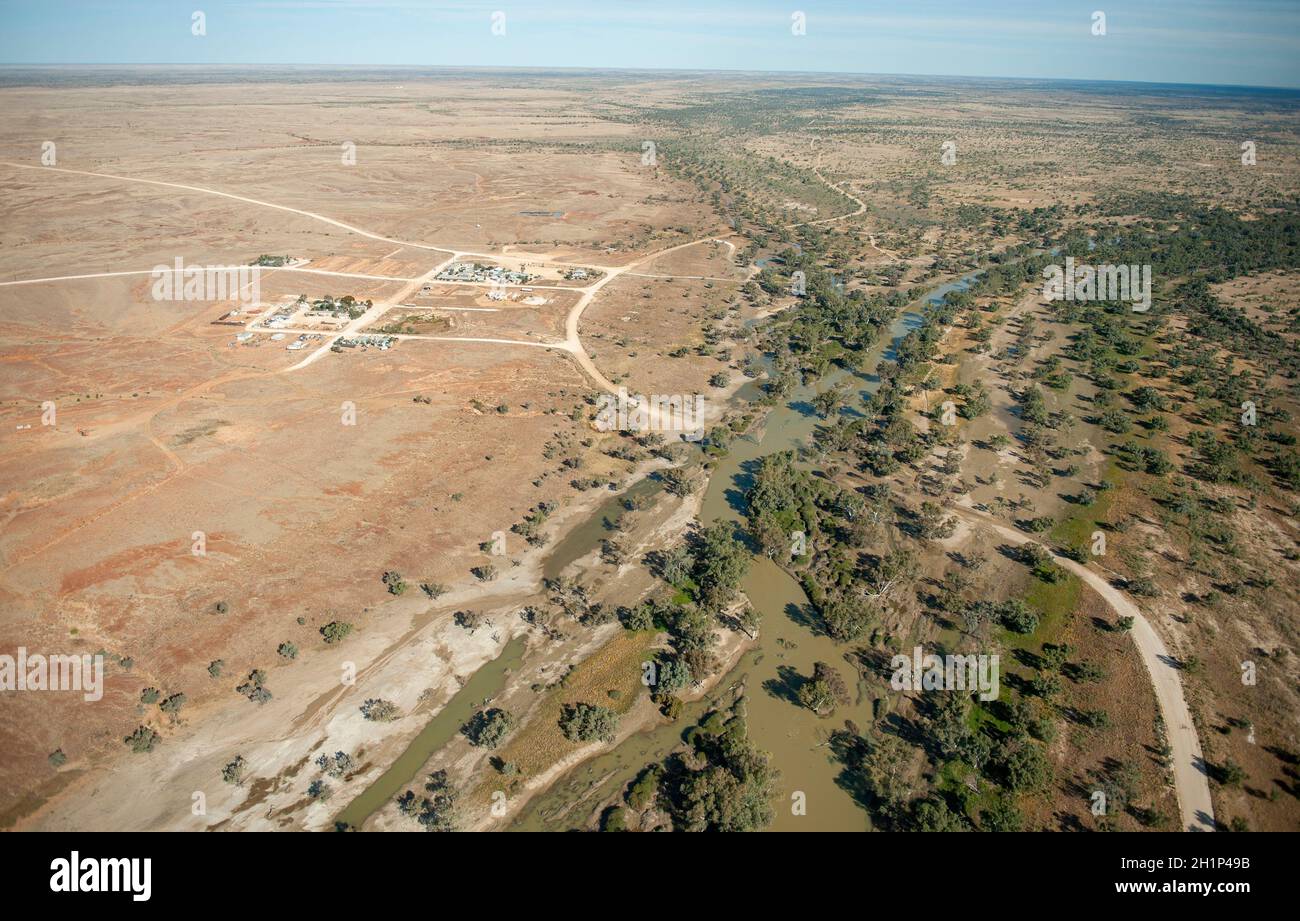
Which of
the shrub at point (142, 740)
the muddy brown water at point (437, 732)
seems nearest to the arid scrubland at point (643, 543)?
the shrub at point (142, 740)

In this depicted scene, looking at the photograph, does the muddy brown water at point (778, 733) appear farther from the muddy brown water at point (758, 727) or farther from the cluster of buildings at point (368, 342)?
the cluster of buildings at point (368, 342)

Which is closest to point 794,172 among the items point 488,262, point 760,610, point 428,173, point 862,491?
point 428,173

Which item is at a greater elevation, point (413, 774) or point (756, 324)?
point (756, 324)

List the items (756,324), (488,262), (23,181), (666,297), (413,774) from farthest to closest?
(23,181), (488,262), (666,297), (756,324), (413,774)
